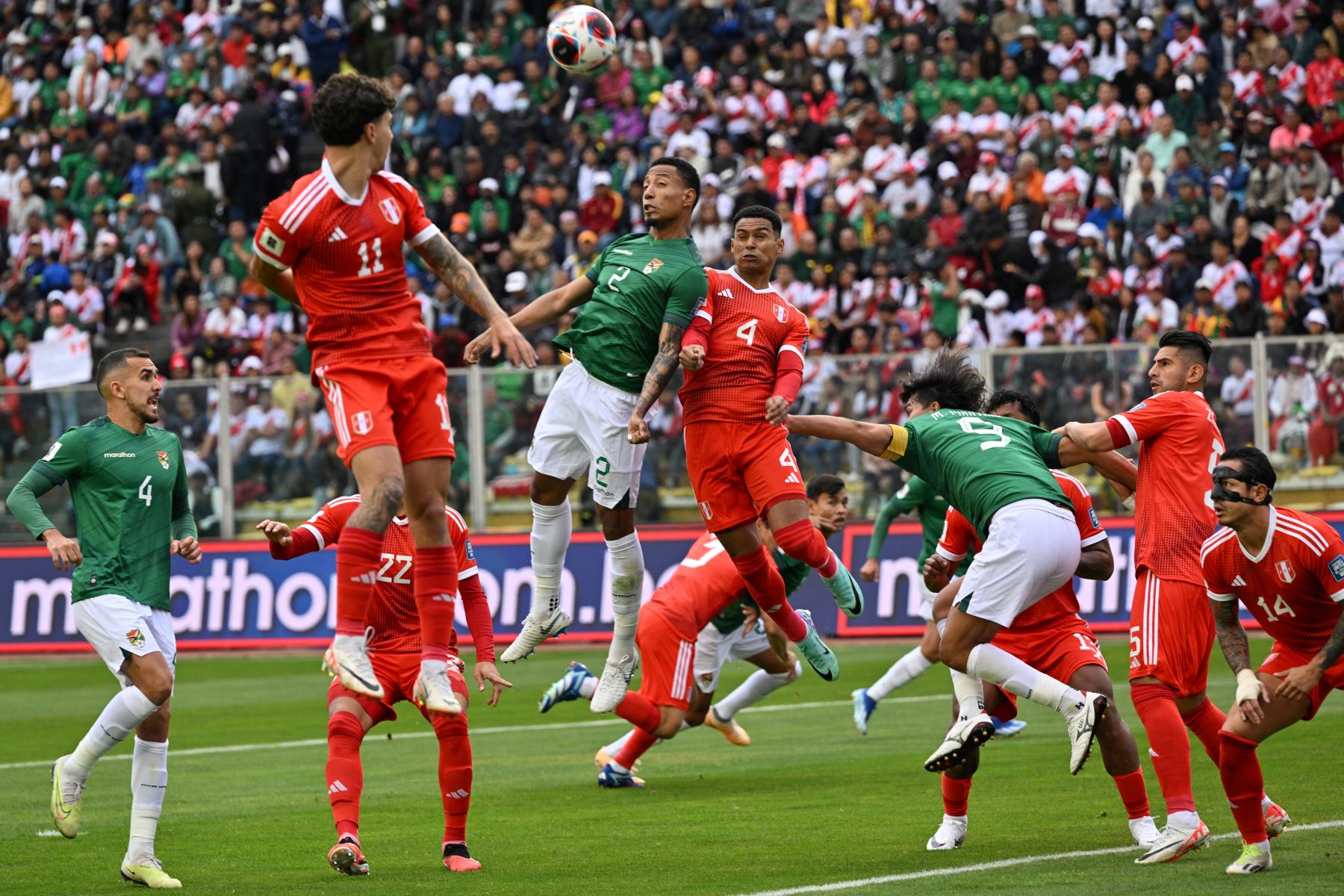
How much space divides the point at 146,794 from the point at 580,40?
198 inches

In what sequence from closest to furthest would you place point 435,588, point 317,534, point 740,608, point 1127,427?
point 435,588 → point 1127,427 → point 317,534 → point 740,608

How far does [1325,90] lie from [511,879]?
19.4 meters

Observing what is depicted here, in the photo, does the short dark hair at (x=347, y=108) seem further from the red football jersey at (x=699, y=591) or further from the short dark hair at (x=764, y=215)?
the red football jersey at (x=699, y=591)

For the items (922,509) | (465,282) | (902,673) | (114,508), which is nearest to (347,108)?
(465,282)

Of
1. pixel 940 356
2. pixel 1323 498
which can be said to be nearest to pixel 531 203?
pixel 1323 498

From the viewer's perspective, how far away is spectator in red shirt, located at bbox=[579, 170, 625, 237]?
88.0ft

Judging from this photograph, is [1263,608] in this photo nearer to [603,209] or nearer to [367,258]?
[367,258]

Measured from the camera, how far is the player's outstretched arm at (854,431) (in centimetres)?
898

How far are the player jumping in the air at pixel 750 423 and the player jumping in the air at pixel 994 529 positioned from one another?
4.16ft

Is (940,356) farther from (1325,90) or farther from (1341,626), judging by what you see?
(1325,90)

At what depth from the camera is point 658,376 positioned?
10062mm

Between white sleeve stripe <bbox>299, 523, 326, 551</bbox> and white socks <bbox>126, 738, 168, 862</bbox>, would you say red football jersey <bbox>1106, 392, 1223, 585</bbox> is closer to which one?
white sleeve stripe <bbox>299, 523, 326, 551</bbox>

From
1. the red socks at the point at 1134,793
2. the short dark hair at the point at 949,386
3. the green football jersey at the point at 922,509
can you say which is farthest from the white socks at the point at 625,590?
the green football jersey at the point at 922,509

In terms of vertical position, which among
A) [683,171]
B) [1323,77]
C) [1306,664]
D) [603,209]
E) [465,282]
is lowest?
[1306,664]
